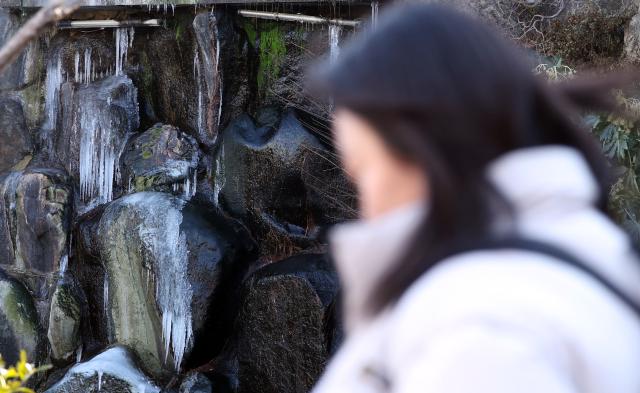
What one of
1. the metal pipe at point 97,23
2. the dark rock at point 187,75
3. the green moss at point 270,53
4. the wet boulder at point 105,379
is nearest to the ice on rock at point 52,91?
the metal pipe at point 97,23

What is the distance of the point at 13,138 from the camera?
24.3 ft

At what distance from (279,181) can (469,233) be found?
5.40 metres

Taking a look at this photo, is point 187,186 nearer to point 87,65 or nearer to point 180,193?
point 180,193

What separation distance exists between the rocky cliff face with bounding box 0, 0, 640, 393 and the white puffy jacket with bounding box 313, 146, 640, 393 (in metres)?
4.54

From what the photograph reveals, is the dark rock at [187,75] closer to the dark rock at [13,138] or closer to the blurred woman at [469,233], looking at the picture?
the dark rock at [13,138]

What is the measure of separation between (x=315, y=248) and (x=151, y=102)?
218cm

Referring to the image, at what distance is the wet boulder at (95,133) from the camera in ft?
23.3

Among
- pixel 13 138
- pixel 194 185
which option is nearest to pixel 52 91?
pixel 13 138

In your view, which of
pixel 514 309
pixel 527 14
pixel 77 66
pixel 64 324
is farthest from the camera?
pixel 77 66

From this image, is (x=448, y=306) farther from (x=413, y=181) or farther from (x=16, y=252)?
(x=16, y=252)

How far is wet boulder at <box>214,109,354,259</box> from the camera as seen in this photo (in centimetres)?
612

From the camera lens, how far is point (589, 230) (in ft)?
3.09

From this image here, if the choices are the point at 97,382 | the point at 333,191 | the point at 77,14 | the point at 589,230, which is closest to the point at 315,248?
the point at 333,191

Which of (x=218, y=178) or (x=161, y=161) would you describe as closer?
(x=218, y=178)
